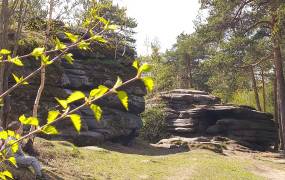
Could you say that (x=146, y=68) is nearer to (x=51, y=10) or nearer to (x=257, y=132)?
(x=51, y=10)

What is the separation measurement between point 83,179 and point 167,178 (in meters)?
3.46

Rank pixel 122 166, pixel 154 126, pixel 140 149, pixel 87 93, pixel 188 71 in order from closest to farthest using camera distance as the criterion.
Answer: pixel 122 166, pixel 87 93, pixel 140 149, pixel 154 126, pixel 188 71

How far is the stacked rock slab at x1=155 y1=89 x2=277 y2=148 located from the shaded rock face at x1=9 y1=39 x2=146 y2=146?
6.27 m

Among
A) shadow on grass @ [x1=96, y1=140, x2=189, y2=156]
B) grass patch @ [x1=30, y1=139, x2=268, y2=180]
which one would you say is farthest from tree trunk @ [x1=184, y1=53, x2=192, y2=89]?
grass patch @ [x1=30, y1=139, x2=268, y2=180]

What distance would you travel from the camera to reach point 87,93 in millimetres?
21391

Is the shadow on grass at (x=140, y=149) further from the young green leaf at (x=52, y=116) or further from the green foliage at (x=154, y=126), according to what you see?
the young green leaf at (x=52, y=116)

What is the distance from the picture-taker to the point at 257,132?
29219 millimetres

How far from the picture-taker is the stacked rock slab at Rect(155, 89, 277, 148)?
29016 mm

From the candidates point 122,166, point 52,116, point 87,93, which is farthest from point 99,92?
point 87,93

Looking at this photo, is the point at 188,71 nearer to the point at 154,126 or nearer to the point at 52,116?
the point at 154,126

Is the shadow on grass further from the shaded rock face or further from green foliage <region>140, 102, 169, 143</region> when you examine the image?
→ green foliage <region>140, 102, 169, 143</region>

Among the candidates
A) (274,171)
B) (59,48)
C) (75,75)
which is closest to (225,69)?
(274,171)

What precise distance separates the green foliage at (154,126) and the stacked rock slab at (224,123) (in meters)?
0.56

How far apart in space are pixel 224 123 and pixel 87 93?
39.9 feet
